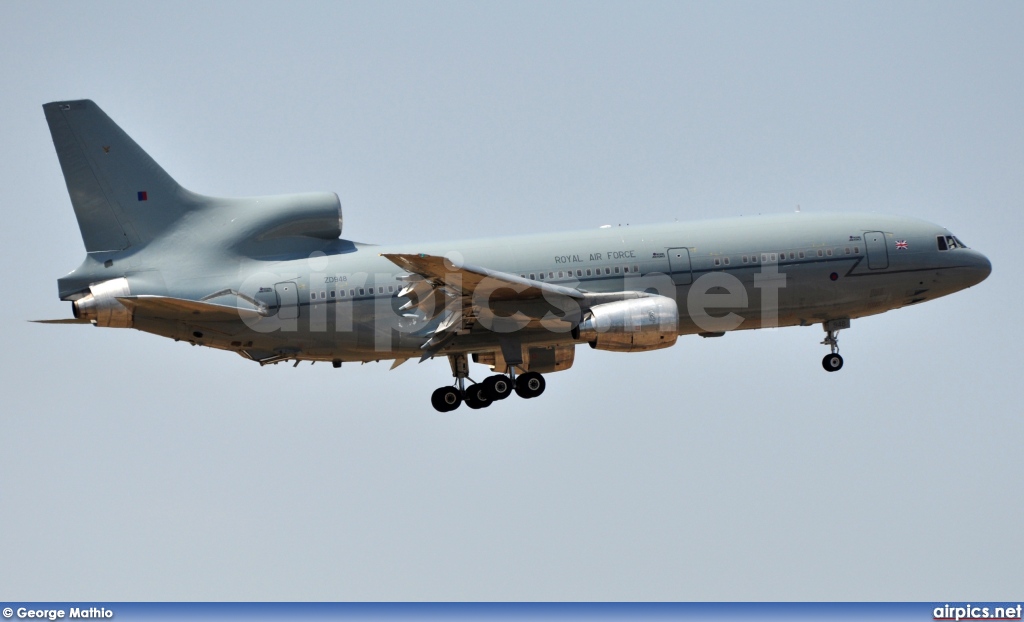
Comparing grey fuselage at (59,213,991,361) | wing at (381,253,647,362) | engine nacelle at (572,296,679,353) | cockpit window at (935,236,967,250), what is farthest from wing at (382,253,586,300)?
cockpit window at (935,236,967,250)

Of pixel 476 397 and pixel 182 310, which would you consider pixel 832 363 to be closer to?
pixel 476 397

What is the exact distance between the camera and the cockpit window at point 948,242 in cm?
5428

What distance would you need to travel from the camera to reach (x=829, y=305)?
53188 mm

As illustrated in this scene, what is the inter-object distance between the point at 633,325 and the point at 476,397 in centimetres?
705

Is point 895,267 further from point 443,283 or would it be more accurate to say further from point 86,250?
point 86,250

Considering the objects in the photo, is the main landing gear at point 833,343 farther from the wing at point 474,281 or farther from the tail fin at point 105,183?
the tail fin at point 105,183

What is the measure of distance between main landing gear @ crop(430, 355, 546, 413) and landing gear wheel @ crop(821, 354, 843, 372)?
999cm

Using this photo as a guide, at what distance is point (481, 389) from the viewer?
53.9 meters

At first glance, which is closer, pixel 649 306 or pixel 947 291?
pixel 649 306

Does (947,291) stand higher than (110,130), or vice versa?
(110,130)

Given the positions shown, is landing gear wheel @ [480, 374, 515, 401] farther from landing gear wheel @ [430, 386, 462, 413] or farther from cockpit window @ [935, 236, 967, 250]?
cockpit window @ [935, 236, 967, 250]

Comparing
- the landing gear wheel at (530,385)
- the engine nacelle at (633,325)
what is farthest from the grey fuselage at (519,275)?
the landing gear wheel at (530,385)

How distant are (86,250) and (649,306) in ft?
60.3

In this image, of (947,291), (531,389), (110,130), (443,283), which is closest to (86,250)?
(110,130)
